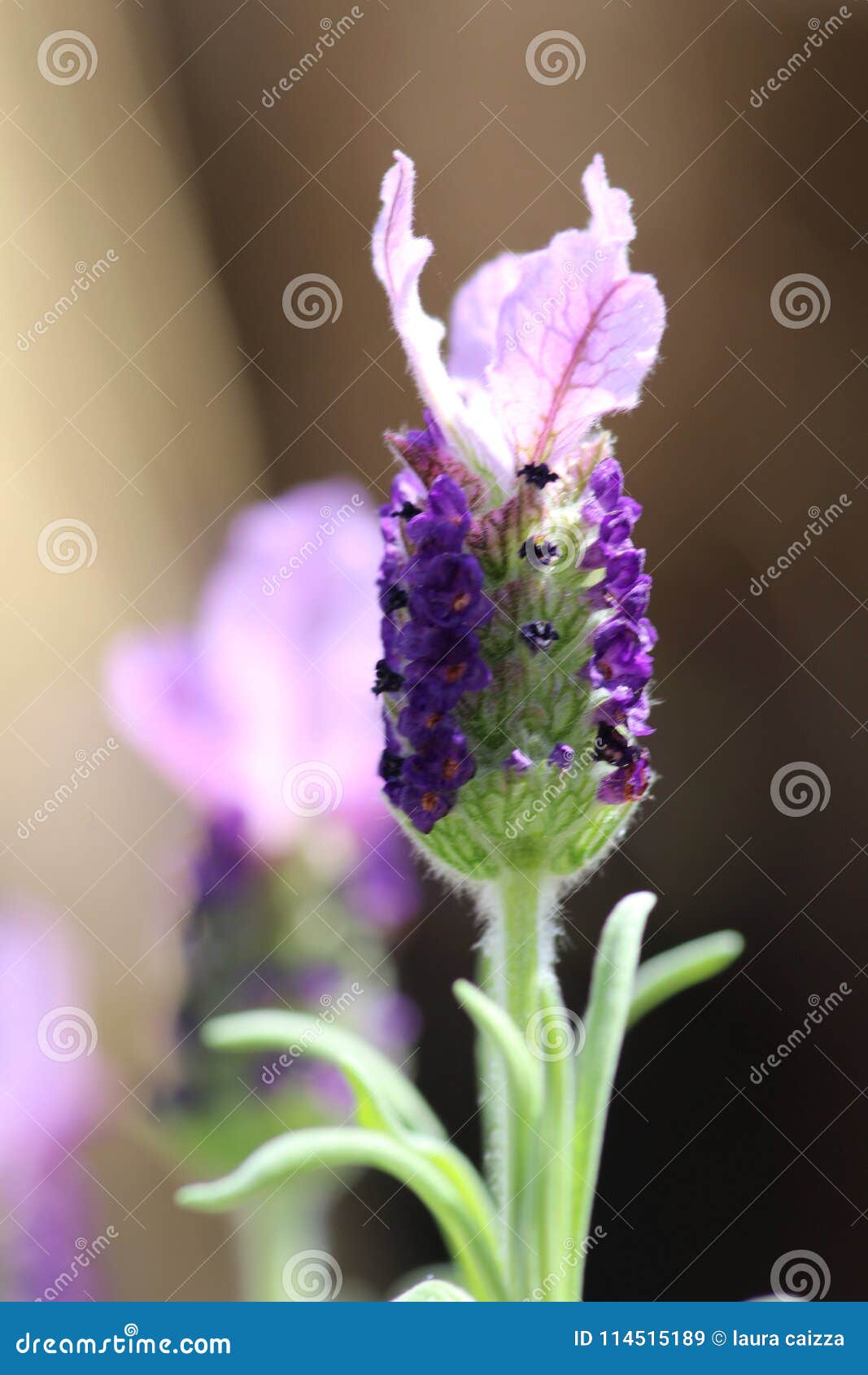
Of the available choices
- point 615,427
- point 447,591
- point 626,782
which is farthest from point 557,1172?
point 615,427

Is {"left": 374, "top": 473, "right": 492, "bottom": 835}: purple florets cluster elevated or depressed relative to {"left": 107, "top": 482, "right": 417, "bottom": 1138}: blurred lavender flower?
elevated

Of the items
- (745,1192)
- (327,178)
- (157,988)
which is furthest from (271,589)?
(745,1192)

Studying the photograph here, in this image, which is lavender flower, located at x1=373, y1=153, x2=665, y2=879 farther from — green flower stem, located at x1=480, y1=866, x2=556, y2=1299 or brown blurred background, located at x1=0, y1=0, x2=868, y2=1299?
brown blurred background, located at x1=0, y1=0, x2=868, y2=1299

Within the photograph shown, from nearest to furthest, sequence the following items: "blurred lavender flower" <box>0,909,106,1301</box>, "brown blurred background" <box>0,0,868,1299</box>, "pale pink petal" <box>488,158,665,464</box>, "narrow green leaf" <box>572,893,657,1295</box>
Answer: "pale pink petal" <box>488,158,665,464</box>
"narrow green leaf" <box>572,893,657,1295</box>
"blurred lavender flower" <box>0,909,106,1301</box>
"brown blurred background" <box>0,0,868,1299</box>

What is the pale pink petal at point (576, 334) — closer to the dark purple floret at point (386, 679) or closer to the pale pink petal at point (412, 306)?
the pale pink petal at point (412, 306)

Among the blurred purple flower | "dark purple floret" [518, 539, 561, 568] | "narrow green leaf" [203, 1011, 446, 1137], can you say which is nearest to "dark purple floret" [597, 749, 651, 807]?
"dark purple floret" [518, 539, 561, 568]

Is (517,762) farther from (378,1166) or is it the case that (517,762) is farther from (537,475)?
(378,1166)
